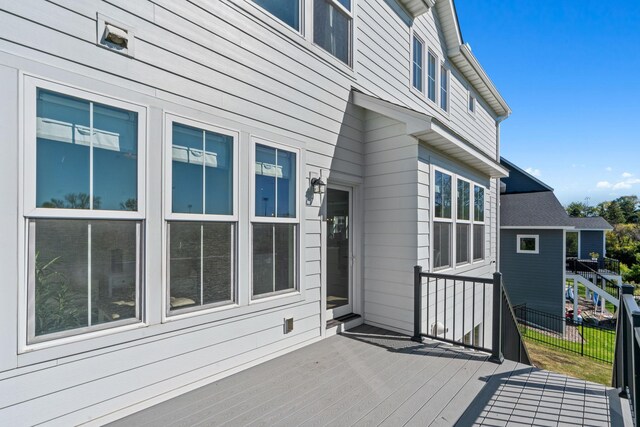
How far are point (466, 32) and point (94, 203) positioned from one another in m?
8.81

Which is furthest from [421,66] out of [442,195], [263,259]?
[263,259]

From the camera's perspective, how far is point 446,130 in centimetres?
445

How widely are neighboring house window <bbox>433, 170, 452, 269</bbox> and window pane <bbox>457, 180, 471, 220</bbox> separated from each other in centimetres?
54

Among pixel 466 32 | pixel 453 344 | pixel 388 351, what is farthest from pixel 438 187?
pixel 466 32

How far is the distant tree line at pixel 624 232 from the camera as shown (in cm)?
2074

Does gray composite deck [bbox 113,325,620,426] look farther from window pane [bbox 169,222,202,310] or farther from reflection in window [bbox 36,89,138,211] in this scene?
reflection in window [bbox 36,89,138,211]

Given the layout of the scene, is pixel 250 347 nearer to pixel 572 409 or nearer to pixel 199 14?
pixel 572 409

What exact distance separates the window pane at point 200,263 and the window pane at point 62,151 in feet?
2.34

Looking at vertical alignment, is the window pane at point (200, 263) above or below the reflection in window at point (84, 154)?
below

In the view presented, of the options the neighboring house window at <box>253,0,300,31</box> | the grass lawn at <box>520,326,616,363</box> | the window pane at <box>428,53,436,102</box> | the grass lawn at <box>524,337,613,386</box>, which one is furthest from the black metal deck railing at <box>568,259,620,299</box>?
the neighboring house window at <box>253,0,300,31</box>

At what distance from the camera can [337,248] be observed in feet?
15.0

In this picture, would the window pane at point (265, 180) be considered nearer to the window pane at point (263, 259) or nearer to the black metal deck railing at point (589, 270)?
the window pane at point (263, 259)

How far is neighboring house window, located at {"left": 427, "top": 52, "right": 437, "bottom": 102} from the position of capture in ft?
22.1

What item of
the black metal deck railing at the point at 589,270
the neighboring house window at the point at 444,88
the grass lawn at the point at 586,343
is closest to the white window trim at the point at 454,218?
the neighboring house window at the point at 444,88
